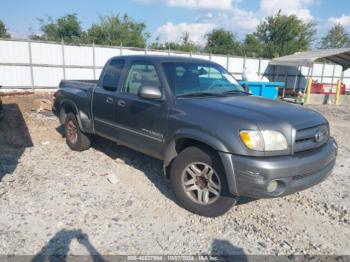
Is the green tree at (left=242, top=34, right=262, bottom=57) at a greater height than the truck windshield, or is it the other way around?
the green tree at (left=242, top=34, right=262, bottom=57)

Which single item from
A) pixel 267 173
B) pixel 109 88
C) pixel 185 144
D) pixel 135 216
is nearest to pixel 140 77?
pixel 109 88

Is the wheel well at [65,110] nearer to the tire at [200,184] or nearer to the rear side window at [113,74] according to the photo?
the rear side window at [113,74]

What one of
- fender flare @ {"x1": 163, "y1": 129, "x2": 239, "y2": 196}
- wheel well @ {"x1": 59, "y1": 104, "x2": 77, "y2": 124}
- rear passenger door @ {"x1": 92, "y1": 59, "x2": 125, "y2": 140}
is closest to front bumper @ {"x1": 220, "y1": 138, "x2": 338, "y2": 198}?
fender flare @ {"x1": 163, "y1": 129, "x2": 239, "y2": 196}

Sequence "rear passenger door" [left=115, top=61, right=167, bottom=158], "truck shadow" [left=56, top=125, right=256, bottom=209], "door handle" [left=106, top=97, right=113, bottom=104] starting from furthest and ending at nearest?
"door handle" [left=106, top=97, right=113, bottom=104], "truck shadow" [left=56, top=125, right=256, bottom=209], "rear passenger door" [left=115, top=61, right=167, bottom=158]

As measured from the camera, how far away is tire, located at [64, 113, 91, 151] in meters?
5.88

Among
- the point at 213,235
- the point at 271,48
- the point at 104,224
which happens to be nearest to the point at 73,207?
the point at 104,224

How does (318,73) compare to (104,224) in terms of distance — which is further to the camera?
(318,73)

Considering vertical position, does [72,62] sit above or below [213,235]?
above

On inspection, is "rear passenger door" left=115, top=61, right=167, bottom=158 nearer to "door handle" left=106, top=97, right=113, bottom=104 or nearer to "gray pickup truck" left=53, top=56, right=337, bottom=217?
"gray pickup truck" left=53, top=56, right=337, bottom=217

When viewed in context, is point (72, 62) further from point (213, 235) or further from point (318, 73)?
point (318, 73)

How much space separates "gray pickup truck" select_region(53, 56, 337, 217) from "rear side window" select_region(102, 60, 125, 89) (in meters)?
0.02

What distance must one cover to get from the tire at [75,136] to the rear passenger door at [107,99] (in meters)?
0.73

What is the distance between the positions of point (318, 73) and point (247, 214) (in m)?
26.9

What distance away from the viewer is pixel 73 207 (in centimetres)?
381
